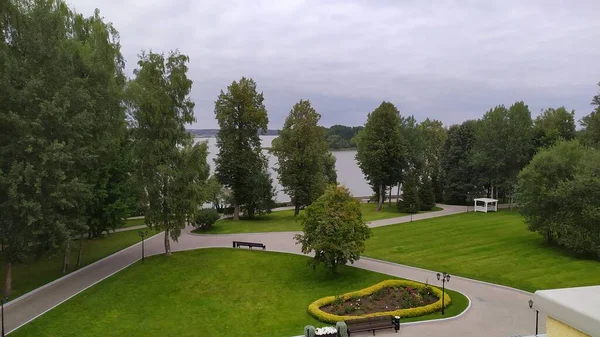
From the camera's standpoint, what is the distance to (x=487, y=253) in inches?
1083

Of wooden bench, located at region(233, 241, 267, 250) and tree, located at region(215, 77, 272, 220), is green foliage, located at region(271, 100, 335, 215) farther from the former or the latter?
wooden bench, located at region(233, 241, 267, 250)

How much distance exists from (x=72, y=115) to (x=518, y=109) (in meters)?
46.8

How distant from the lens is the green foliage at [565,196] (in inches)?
1022

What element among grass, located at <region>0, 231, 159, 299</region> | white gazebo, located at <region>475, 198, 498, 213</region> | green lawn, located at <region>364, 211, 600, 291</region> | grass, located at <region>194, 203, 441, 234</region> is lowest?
grass, located at <region>0, 231, 159, 299</region>

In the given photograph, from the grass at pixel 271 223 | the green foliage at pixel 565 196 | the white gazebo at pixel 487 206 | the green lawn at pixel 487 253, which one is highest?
the green foliage at pixel 565 196

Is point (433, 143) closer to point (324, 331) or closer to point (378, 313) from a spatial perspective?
point (378, 313)

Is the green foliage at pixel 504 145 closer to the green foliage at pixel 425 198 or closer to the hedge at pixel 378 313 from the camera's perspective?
the green foliage at pixel 425 198

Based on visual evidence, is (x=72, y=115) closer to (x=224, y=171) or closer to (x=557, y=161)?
(x=224, y=171)

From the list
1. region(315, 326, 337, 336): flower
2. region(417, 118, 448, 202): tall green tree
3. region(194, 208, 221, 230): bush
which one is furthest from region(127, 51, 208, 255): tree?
region(417, 118, 448, 202): tall green tree

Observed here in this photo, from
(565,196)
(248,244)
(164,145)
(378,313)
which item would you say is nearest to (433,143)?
(565,196)

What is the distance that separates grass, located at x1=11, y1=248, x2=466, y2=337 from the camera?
18.1 m

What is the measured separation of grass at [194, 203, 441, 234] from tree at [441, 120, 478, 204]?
4.96 metres

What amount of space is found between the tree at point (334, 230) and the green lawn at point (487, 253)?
5.09 meters

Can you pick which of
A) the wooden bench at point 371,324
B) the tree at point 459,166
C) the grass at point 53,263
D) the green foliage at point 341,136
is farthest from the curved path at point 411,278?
the green foliage at point 341,136
